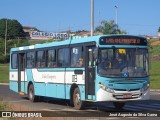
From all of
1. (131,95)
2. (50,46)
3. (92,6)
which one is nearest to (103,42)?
(131,95)

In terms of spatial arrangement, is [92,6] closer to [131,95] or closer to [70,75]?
[70,75]

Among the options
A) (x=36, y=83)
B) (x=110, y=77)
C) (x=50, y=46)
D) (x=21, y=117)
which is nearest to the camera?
(x=21, y=117)

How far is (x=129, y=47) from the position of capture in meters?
17.8

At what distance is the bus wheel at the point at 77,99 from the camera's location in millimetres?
18750

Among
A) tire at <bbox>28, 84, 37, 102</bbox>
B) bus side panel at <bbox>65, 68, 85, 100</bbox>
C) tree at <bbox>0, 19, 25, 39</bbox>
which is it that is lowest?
tire at <bbox>28, 84, 37, 102</bbox>

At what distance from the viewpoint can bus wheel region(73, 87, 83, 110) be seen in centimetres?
1875

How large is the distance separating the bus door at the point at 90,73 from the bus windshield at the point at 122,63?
473mm

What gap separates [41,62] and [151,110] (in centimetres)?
702

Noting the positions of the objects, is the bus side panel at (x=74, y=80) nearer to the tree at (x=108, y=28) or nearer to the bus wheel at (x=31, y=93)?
the bus wheel at (x=31, y=93)

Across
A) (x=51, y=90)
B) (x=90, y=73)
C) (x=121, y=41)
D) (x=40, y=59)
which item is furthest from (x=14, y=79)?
(x=121, y=41)

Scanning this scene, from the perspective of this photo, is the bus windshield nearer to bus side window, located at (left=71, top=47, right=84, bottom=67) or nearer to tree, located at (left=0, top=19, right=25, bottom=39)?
bus side window, located at (left=71, top=47, right=84, bottom=67)

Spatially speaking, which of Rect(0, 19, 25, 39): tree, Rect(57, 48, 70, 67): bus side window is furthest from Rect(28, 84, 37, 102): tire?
Rect(0, 19, 25, 39): tree

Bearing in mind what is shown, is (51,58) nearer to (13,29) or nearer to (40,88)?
(40,88)

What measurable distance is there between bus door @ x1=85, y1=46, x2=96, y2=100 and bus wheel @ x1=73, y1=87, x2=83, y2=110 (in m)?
0.77
